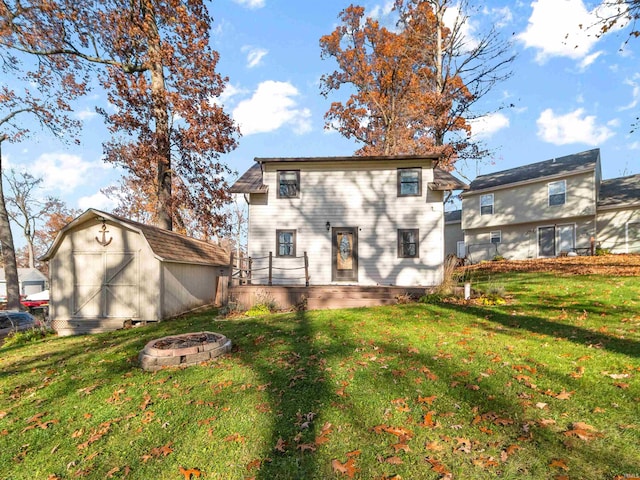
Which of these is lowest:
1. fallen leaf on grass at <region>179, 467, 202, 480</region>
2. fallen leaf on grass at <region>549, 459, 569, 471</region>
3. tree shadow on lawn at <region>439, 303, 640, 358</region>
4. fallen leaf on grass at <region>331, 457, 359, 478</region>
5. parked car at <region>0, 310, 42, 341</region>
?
parked car at <region>0, 310, 42, 341</region>

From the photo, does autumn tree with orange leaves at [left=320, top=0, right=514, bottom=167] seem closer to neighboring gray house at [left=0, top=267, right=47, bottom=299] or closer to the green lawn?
the green lawn

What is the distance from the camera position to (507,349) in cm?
524

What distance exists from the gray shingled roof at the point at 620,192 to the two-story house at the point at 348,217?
1416cm

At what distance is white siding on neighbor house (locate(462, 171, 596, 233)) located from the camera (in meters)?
19.3

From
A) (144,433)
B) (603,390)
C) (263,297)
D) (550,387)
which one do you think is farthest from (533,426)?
(263,297)

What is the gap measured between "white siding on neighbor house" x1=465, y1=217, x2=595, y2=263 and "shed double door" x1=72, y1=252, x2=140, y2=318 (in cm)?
2251

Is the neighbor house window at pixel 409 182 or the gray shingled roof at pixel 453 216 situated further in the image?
the gray shingled roof at pixel 453 216

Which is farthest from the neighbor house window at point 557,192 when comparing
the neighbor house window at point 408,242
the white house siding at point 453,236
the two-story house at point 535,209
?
the neighbor house window at point 408,242

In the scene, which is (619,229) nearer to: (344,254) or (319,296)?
(344,254)

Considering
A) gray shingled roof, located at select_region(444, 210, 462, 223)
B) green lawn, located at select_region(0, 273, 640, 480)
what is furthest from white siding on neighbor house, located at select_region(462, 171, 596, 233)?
green lawn, located at select_region(0, 273, 640, 480)

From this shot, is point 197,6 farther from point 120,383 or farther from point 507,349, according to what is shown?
point 507,349

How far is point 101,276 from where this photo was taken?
452 inches

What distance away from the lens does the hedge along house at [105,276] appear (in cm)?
1125

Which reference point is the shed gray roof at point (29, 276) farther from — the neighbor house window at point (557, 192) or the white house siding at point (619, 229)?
the white house siding at point (619, 229)
